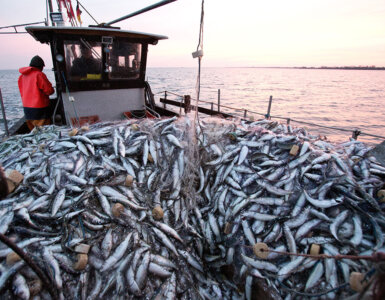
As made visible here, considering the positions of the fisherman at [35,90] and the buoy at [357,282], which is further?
the fisherman at [35,90]

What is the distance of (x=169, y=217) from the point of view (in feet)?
14.3

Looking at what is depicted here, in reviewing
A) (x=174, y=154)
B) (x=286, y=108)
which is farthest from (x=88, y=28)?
(x=286, y=108)

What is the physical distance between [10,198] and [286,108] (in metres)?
32.3

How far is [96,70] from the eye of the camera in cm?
844

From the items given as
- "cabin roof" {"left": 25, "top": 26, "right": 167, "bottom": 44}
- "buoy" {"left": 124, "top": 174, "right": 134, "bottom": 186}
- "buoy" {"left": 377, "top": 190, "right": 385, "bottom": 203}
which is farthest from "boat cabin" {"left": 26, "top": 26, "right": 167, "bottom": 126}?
"buoy" {"left": 377, "top": 190, "right": 385, "bottom": 203}

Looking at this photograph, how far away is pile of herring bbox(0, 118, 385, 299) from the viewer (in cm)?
332

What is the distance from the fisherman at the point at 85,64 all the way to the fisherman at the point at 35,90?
955 millimetres

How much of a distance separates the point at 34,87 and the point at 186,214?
7050 millimetres

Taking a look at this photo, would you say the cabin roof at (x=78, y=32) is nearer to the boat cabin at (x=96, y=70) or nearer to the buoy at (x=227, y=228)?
the boat cabin at (x=96, y=70)

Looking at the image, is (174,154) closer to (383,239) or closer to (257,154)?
(257,154)

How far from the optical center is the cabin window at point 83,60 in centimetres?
774

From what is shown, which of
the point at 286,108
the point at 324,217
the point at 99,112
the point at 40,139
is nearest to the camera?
the point at 324,217

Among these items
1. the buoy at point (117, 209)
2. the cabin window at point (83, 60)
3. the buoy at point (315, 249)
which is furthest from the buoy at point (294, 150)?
the cabin window at point (83, 60)

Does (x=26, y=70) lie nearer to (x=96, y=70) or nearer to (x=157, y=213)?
(x=96, y=70)
